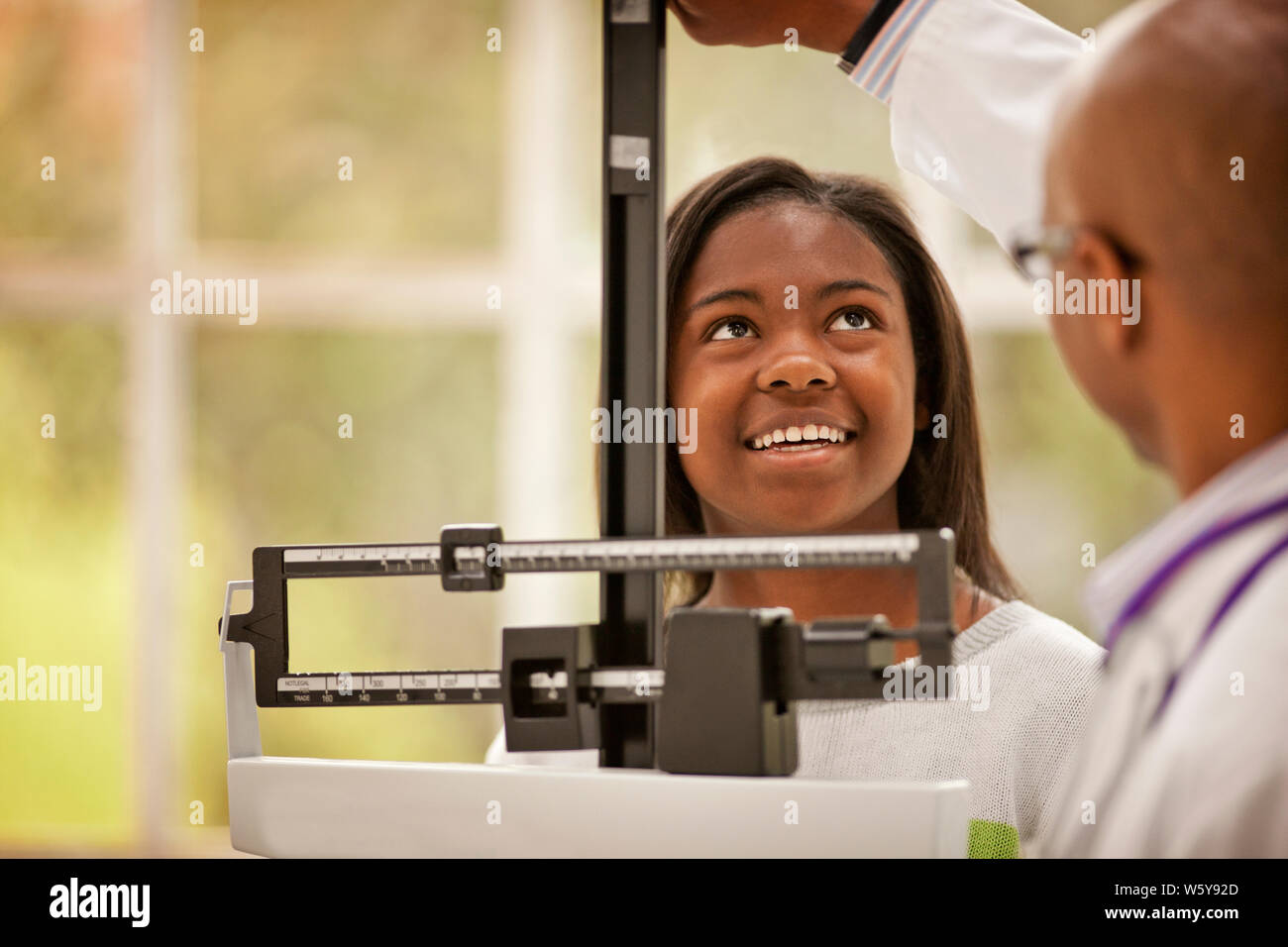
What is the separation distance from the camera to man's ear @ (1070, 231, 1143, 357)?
673 millimetres

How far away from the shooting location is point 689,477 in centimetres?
140

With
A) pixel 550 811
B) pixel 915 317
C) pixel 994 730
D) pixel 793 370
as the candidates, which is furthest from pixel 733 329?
pixel 550 811

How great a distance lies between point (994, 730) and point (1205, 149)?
2.48 feet

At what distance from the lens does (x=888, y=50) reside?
3.96 feet

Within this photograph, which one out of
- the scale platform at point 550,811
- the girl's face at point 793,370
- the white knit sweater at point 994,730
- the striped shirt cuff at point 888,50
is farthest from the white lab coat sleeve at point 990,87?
the scale platform at point 550,811

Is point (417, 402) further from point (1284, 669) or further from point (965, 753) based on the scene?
point (1284, 669)

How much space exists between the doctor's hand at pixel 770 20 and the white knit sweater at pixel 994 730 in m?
0.61

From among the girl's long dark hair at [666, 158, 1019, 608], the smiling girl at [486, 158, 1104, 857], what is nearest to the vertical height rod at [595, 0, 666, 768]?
the smiling girl at [486, 158, 1104, 857]

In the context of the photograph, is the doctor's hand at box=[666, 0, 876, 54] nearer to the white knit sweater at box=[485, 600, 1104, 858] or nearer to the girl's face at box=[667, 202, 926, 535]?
the girl's face at box=[667, 202, 926, 535]

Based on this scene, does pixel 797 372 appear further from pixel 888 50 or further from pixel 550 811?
pixel 550 811

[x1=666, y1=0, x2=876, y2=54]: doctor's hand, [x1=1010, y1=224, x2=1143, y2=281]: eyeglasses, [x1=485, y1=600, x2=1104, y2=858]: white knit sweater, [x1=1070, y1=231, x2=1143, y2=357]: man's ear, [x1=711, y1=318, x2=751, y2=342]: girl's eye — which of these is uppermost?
[x1=666, y1=0, x2=876, y2=54]: doctor's hand

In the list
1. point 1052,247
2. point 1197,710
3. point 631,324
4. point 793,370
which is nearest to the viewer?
Result: point 1197,710

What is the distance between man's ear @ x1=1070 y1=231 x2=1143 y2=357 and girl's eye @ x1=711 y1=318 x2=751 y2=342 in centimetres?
68
